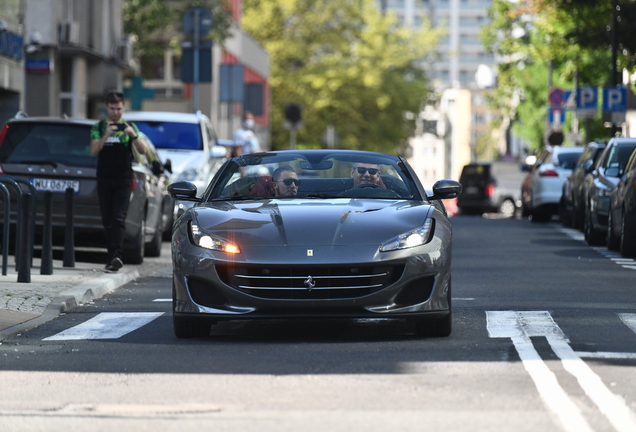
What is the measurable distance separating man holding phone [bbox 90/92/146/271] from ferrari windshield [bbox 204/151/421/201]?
13.9 feet

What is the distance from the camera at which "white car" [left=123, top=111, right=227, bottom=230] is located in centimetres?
2206

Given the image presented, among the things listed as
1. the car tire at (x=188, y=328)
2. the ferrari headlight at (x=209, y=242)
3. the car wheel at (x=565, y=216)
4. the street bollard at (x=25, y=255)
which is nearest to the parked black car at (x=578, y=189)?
the car wheel at (x=565, y=216)

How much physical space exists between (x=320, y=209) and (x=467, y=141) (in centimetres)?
18194

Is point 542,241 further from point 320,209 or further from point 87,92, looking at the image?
point 87,92

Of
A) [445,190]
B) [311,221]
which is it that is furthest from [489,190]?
[311,221]

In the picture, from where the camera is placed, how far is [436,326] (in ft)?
31.4

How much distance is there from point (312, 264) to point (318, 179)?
4.88ft

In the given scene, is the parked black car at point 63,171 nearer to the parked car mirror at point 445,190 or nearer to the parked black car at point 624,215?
the parked black car at point 624,215

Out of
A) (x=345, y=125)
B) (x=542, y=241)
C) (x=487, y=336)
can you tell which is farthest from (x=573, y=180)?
(x=345, y=125)

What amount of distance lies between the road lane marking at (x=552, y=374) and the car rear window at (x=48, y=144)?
21.6ft

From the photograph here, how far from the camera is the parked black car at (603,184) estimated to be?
1998cm

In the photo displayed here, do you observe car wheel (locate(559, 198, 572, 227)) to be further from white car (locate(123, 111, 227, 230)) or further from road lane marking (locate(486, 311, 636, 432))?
road lane marking (locate(486, 311, 636, 432))

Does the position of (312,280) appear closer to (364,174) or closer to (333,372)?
(333,372)

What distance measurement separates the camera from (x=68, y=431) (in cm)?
640
